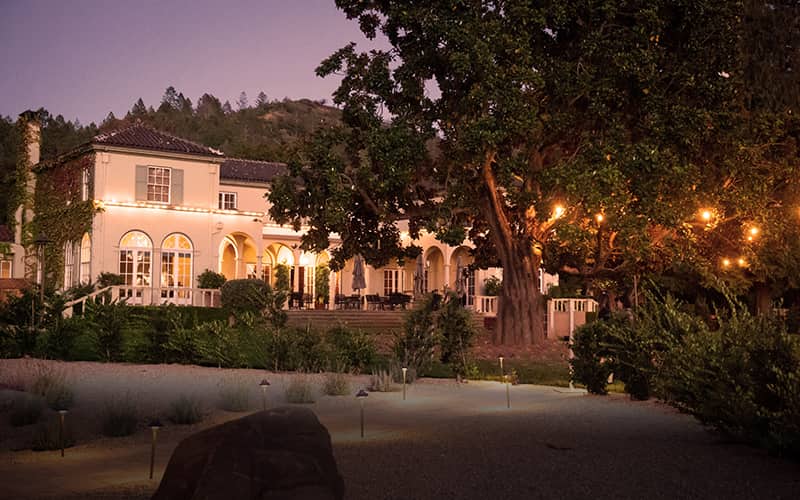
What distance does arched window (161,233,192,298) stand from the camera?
3653 centimetres

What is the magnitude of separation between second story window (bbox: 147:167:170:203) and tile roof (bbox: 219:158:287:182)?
390cm

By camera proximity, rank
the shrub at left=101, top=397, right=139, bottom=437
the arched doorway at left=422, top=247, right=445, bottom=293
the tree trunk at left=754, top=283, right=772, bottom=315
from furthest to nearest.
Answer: the arched doorway at left=422, top=247, right=445, bottom=293 < the tree trunk at left=754, top=283, right=772, bottom=315 < the shrub at left=101, top=397, right=139, bottom=437

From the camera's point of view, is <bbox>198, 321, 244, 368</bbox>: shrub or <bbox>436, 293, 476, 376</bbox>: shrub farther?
<bbox>198, 321, 244, 368</bbox>: shrub

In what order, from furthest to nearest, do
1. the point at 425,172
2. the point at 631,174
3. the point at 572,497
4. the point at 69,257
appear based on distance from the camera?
the point at 69,257, the point at 425,172, the point at 631,174, the point at 572,497

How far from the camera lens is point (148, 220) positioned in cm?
3616

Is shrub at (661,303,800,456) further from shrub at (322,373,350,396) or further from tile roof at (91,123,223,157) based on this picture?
tile roof at (91,123,223,157)

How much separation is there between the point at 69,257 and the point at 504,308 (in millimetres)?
20480

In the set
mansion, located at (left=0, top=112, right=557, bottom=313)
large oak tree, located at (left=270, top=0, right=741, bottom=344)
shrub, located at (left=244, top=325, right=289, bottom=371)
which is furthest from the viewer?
mansion, located at (left=0, top=112, right=557, bottom=313)

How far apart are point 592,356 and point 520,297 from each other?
12.1 m

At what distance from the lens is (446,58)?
73.7 ft

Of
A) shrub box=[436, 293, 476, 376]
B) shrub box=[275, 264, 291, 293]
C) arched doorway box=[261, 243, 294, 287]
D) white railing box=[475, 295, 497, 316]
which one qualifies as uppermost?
arched doorway box=[261, 243, 294, 287]

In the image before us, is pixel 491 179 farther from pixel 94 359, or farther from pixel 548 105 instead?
pixel 94 359

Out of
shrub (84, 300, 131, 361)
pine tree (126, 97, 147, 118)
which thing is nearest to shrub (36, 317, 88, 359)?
shrub (84, 300, 131, 361)

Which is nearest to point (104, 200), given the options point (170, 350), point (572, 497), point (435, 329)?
point (170, 350)
